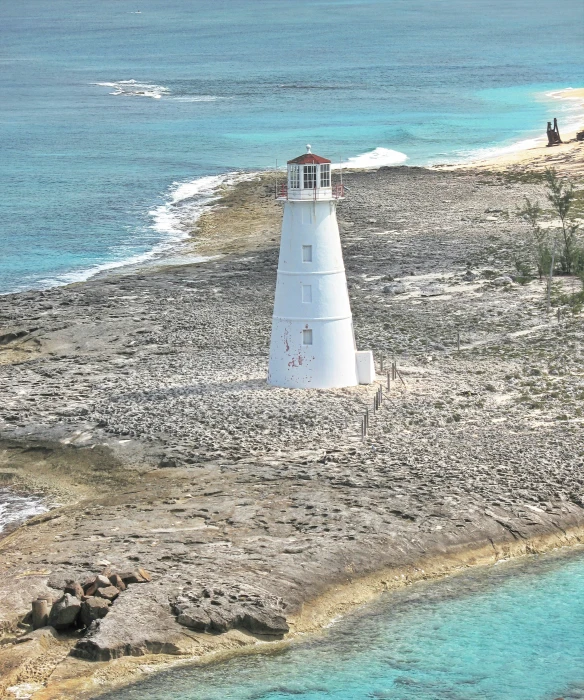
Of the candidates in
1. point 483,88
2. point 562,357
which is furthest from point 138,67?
point 562,357

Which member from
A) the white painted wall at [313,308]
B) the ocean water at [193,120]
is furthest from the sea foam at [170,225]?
the white painted wall at [313,308]

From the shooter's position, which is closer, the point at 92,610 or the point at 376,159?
the point at 92,610

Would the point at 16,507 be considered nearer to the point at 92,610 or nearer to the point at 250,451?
the point at 250,451

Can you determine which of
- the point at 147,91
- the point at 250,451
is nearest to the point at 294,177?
the point at 250,451

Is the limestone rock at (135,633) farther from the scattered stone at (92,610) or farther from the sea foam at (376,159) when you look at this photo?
the sea foam at (376,159)

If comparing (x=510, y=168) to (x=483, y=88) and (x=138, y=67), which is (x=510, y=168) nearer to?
(x=483, y=88)

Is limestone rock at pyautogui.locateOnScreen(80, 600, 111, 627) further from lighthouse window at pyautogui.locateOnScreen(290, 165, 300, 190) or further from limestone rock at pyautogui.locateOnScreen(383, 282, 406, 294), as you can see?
limestone rock at pyautogui.locateOnScreen(383, 282, 406, 294)

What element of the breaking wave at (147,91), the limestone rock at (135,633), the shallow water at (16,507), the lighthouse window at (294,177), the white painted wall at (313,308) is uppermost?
the breaking wave at (147,91)
